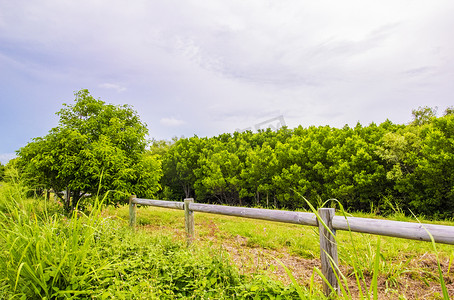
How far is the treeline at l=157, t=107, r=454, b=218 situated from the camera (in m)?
18.4

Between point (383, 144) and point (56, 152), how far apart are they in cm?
2154

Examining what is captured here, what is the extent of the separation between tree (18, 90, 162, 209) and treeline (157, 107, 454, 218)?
9.50m

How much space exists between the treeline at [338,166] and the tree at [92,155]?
9.50 m

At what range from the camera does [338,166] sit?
72.1 ft

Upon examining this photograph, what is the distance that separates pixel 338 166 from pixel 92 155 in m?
Result: 19.8

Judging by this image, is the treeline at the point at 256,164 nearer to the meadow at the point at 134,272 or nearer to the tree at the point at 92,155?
the tree at the point at 92,155

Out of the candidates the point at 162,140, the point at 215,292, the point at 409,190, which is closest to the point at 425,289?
the point at 215,292

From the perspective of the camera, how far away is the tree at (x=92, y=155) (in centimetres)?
A: 648

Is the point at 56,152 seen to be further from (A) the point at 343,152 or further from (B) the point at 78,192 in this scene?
(A) the point at 343,152

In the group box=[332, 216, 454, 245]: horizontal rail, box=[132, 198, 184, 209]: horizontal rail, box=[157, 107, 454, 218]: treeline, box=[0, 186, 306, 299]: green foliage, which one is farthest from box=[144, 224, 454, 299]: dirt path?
box=[157, 107, 454, 218]: treeline

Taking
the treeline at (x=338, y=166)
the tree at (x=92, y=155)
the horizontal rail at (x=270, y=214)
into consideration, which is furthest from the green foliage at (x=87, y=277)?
the treeline at (x=338, y=166)

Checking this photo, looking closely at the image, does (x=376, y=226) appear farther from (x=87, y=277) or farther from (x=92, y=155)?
(x=92, y=155)

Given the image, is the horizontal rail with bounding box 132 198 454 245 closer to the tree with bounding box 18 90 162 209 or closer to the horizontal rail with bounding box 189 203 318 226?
the horizontal rail with bounding box 189 203 318 226

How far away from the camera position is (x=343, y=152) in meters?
22.1
